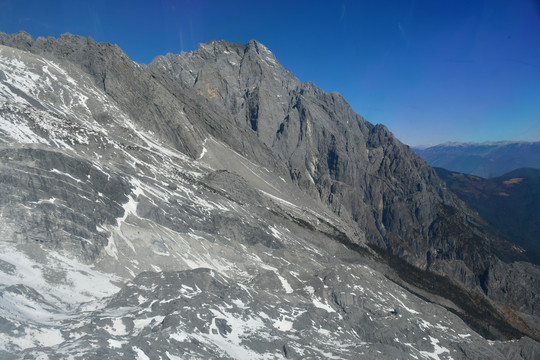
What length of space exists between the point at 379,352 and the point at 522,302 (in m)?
132

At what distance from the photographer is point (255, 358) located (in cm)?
4759

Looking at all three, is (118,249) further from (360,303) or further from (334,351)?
(360,303)

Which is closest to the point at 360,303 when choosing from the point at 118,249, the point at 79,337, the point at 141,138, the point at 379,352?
the point at 379,352

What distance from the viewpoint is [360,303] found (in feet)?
→ 241

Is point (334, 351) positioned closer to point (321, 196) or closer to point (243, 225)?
point (243, 225)

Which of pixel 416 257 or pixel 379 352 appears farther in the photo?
pixel 416 257

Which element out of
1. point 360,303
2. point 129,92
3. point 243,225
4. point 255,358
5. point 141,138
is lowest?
point 255,358

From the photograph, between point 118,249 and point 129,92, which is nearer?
point 118,249

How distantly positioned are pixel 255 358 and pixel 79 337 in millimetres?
19070

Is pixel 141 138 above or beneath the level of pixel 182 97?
beneath

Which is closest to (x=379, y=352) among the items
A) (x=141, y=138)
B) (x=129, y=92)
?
(x=141, y=138)

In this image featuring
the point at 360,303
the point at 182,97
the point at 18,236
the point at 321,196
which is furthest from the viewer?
the point at 321,196

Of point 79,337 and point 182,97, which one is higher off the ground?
point 182,97

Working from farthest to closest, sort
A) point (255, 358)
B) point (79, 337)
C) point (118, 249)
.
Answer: point (118, 249) → point (255, 358) → point (79, 337)
